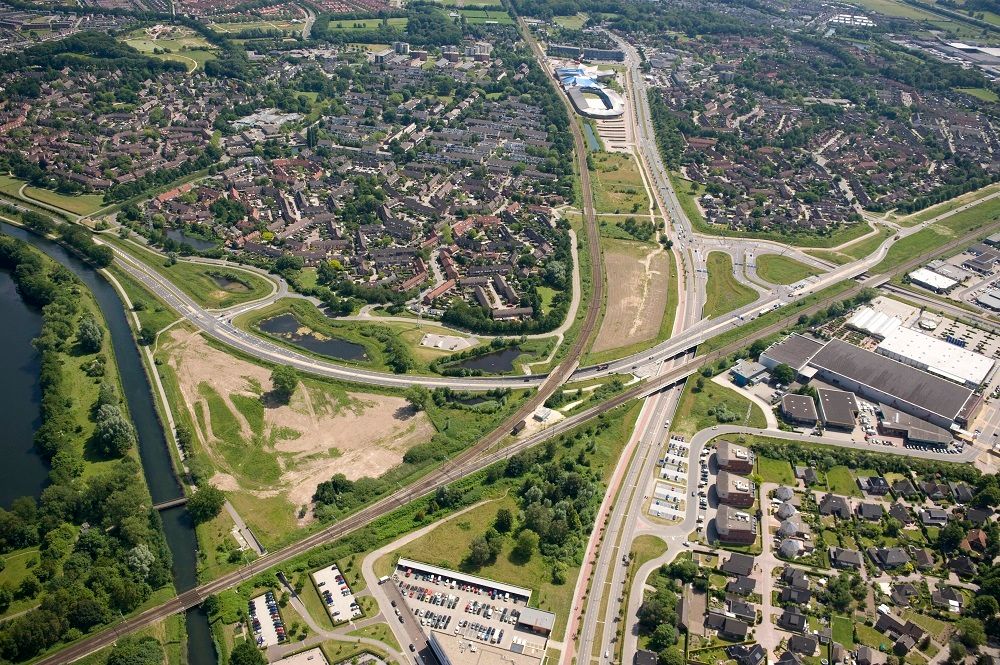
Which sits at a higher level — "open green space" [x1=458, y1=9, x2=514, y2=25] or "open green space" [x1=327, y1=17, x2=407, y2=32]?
"open green space" [x1=458, y1=9, x2=514, y2=25]

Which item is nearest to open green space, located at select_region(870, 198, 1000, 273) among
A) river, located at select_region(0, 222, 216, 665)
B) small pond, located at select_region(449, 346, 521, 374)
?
small pond, located at select_region(449, 346, 521, 374)

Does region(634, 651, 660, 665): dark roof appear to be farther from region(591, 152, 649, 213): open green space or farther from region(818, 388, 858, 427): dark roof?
region(591, 152, 649, 213): open green space

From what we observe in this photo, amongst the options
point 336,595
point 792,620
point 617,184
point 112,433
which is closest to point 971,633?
point 792,620

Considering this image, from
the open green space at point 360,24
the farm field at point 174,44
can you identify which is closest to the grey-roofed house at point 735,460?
the farm field at point 174,44

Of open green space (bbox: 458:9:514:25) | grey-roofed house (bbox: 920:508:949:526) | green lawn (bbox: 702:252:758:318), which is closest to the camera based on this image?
grey-roofed house (bbox: 920:508:949:526)

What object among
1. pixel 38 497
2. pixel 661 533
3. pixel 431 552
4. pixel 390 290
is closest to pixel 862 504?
pixel 661 533

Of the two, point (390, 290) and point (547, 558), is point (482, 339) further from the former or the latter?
point (547, 558)

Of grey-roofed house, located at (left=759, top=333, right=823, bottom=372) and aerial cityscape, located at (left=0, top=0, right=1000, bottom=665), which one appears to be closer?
aerial cityscape, located at (left=0, top=0, right=1000, bottom=665)
